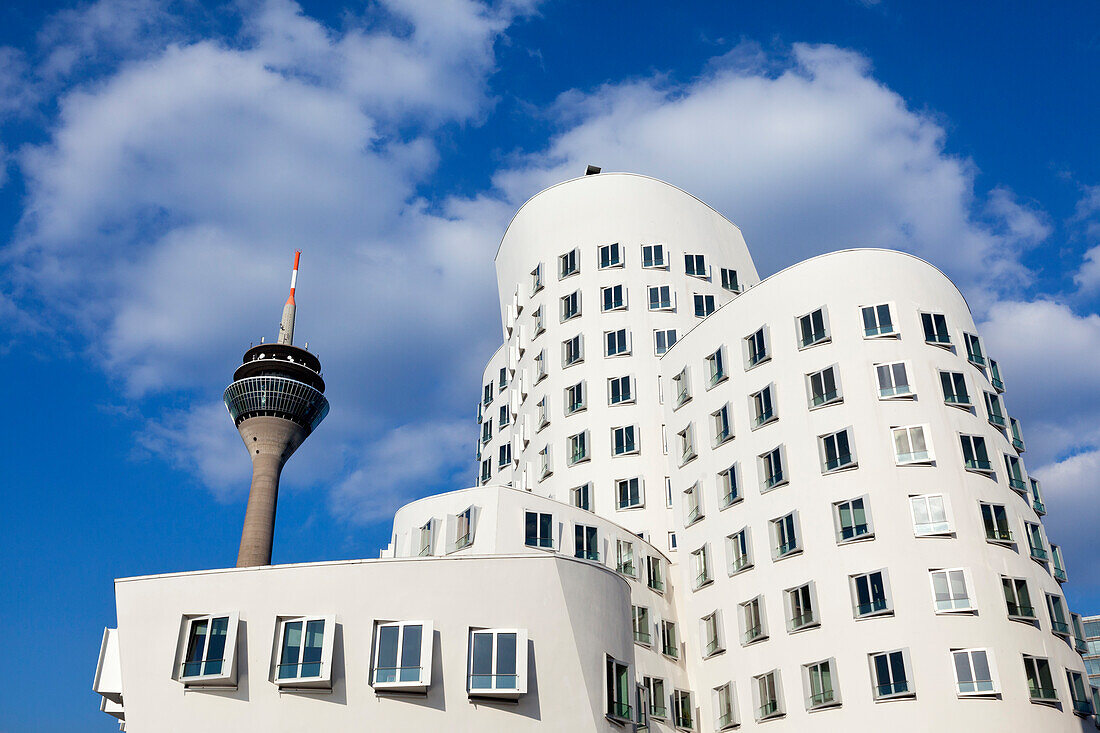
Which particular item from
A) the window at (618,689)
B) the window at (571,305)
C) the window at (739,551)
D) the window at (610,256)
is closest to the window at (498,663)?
the window at (618,689)

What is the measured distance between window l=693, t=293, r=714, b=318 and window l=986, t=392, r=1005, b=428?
1670 centimetres

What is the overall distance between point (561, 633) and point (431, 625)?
177 inches

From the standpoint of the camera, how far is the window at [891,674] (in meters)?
32.2

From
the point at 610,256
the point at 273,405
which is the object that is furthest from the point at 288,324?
the point at 610,256

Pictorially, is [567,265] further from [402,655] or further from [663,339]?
[402,655]

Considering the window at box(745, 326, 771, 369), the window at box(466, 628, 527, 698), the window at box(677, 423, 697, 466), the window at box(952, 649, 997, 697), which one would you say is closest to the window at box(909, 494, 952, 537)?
the window at box(952, 649, 997, 697)

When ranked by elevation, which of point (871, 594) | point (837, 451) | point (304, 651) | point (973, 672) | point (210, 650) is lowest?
point (973, 672)

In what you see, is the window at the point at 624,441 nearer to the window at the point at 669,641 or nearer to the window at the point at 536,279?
the window at the point at 669,641

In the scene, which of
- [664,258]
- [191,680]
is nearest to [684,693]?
[191,680]

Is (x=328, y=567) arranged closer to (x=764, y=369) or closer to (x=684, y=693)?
(x=684, y=693)

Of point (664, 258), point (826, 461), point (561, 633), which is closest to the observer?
point (561, 633)

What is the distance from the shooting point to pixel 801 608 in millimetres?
35688

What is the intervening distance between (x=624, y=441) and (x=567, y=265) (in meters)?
12.2

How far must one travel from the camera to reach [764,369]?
4088 cm
